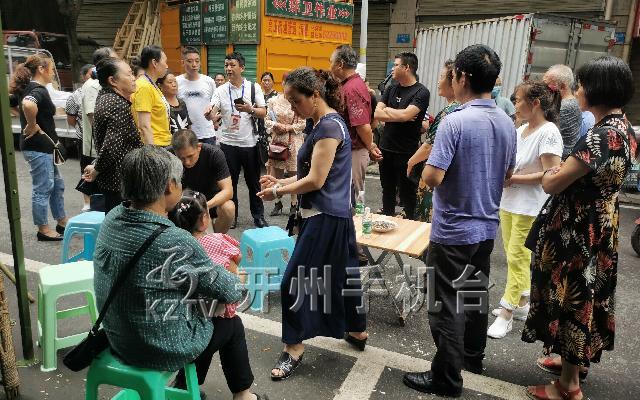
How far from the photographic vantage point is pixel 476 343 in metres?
2.85

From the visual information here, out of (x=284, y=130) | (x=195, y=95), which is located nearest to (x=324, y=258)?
(x=284, y=130)

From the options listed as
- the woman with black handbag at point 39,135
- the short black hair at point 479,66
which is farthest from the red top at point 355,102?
the woman with black handbag at point 39,135

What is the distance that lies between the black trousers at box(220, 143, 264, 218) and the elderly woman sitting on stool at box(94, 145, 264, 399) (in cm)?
350

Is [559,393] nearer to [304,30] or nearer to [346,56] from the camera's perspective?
[346,56]

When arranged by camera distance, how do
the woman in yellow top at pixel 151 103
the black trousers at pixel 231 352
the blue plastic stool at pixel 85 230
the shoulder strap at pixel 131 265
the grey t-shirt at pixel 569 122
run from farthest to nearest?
the woman in yellow top at pixel 151 103 → the blue plastic stool at pixel 85 230 → the grey t-shirt at pixel 569 122 → the black trousers at pixel 231 352 → the shoulder strap at pixel 131 265

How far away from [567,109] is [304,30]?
577 centimetres

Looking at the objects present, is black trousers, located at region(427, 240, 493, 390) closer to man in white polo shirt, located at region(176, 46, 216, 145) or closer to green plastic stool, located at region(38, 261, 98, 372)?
green plastic stool, located at region(38, 261, 98, 372)

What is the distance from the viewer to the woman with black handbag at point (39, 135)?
183 inches

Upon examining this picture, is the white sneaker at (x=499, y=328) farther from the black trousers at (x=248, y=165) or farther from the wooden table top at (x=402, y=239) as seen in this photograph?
the black trousers at (x=248, y=165)

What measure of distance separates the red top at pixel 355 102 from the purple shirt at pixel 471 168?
65.2 inches

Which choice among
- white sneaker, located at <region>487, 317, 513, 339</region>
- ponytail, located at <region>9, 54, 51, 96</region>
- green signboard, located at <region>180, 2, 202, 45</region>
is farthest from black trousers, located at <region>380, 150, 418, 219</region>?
green signboard, located at <region>180, 2, 202, 45</region>

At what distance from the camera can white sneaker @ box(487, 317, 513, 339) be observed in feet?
10.9

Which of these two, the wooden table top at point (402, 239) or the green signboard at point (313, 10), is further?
the green signboard at point (313, 10)

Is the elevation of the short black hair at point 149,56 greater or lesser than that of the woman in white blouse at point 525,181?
greater
